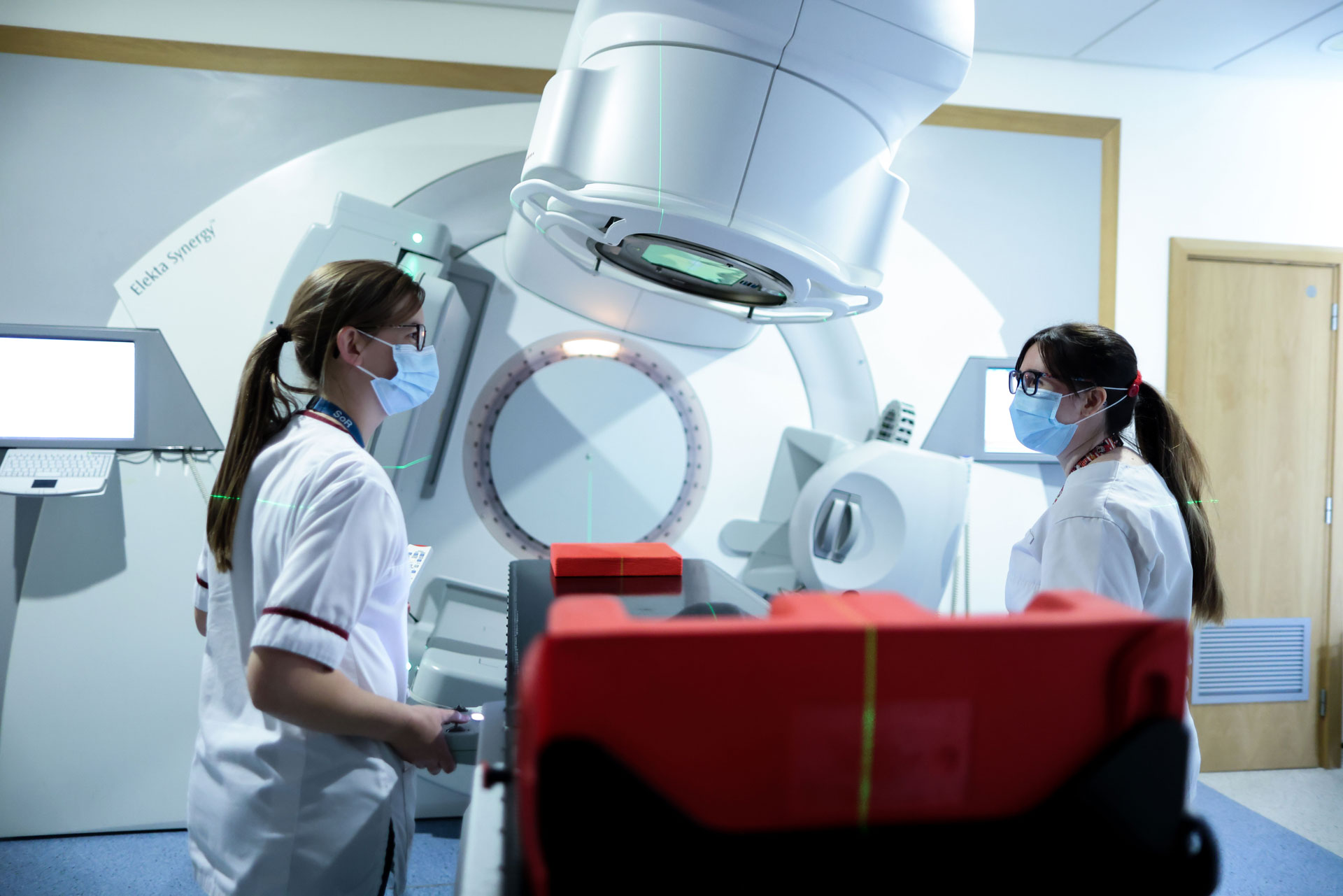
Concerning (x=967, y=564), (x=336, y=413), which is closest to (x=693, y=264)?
(x=336, y=413)

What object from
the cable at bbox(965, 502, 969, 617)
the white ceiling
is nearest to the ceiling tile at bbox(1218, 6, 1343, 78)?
the white ceiling

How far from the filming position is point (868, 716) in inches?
15.0

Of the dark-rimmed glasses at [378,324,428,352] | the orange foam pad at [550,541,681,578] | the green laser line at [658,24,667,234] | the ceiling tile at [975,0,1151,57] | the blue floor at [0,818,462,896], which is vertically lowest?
the blue floor at [0,818,462,896]

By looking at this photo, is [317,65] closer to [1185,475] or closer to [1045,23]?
[1045,23]

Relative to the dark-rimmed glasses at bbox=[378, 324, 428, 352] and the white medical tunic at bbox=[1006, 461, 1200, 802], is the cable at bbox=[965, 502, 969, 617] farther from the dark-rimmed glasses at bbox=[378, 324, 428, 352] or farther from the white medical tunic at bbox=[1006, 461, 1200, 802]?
the dark-rimmed glasses at bbox=[378, 324, 428, 352]

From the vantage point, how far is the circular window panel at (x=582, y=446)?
215 centimetres

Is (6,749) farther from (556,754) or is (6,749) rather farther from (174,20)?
(556,754)

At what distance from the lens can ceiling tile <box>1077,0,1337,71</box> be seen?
209 centimetres

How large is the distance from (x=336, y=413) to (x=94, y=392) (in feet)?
4.78

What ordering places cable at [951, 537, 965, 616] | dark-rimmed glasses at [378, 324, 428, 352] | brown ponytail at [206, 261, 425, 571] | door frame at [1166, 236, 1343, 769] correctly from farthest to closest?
door frame at [1166, 236, 1343, 769] < cable at [951, 537, 965, 616] < dark-rimmed glasses at [378, 324, 428, 352] < brown ponytail at [206, 261, 425, 571]

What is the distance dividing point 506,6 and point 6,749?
7.77 ft

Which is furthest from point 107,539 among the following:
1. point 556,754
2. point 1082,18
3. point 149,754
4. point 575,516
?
point 1082,18

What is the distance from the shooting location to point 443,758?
0.93m

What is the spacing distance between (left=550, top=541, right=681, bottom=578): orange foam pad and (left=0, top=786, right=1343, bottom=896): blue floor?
3.64ft
